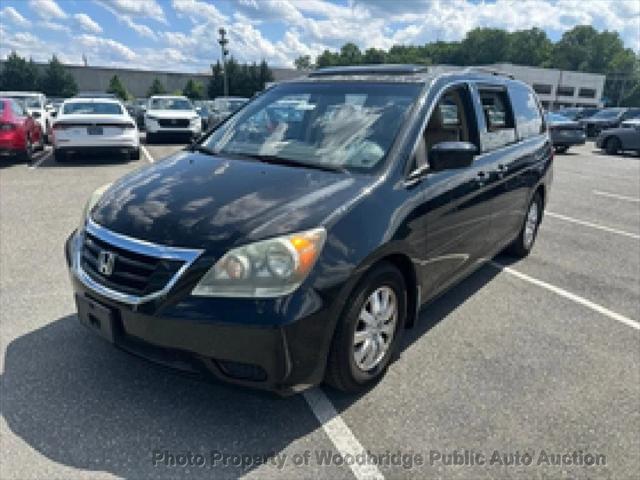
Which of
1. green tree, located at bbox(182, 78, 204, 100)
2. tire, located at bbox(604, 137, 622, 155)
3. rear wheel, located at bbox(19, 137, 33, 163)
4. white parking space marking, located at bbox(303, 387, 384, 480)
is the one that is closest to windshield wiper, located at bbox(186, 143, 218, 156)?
white parking space marking, located at bbox(303, 387, 384, 480)

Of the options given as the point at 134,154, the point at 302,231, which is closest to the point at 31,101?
the point at 134,154

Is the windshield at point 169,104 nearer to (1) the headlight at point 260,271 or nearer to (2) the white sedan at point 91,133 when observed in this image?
(2) the white sedan at point 91,133

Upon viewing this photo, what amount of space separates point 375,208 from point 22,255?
411 centimetres

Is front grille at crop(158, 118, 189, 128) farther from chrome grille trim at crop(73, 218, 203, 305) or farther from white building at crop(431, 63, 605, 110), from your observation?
white building at crop(431, 63, 605, 110)

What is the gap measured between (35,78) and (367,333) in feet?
240

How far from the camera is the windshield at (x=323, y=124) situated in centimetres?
326

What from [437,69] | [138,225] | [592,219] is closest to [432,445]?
[138,225]

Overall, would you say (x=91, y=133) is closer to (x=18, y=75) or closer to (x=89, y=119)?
(x=89, y=119)

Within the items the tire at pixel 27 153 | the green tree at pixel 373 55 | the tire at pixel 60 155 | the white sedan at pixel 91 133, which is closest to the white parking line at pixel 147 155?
the white sedan at pixel 91 133

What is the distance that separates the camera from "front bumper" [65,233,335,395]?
2334 mm

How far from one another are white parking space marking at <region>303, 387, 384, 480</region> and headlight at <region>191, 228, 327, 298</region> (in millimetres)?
869

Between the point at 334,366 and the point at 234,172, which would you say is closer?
the point at 334,366

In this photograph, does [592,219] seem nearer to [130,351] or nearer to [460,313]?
[460,313]

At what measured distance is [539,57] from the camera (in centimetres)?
13050
